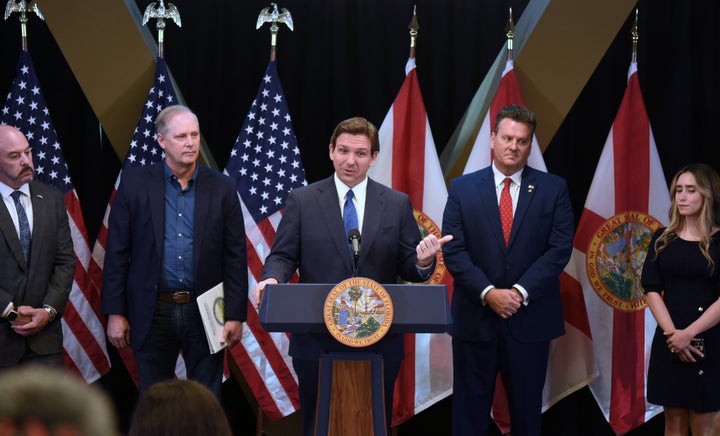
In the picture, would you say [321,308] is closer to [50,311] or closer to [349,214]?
[349,214]

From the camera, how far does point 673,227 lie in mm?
4238

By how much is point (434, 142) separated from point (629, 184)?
3.55ft

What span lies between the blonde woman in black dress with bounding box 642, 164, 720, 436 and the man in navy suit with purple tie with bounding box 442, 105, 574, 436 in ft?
1.55

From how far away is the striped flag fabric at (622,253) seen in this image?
4.70 meters

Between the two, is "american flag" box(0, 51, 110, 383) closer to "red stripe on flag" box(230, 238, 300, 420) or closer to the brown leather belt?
"red stripe on flag" box(230, 238, 300, 420)

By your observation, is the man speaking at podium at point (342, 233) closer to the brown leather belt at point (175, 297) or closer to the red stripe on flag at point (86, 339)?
the brown leather belt at point (175, 297)

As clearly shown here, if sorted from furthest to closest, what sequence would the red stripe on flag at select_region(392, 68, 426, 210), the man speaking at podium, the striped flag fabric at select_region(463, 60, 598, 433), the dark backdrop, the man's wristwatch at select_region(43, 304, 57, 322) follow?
A: the dark backdrop < the red stripe on flag at select_region(392, 68, 426, 210) < the striped flag fabric at select_region(463, 60, 598, 433) < the man's wristwatch at select_region(43, 304, 57, 322) < the man speaking at podium

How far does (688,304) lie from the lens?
4.13 meters

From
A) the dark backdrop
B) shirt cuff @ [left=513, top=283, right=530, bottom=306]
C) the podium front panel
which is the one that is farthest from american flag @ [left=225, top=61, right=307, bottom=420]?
the podium front panel

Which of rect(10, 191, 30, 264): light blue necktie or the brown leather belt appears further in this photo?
rect(10, 191, 30, 264): light blue necktie

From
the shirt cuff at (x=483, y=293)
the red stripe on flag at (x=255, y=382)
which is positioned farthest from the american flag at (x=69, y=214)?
the shirt cuff at (x=483, y=293)

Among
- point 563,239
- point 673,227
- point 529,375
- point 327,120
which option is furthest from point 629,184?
point 327,120

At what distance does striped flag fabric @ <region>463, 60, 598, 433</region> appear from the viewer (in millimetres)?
4680

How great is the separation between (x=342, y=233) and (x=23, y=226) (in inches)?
60.1
